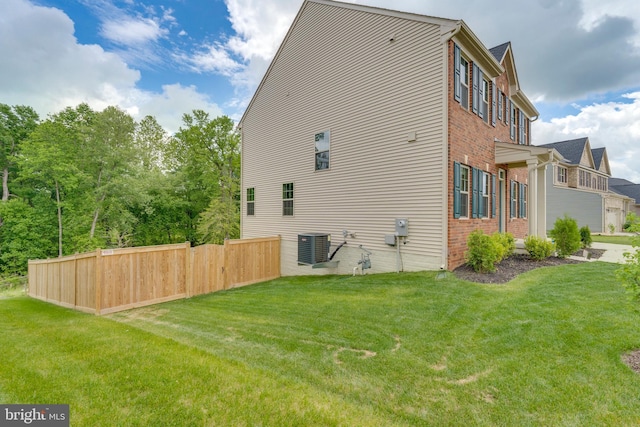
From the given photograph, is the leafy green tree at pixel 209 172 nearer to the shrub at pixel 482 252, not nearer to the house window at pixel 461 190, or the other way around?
the house window at pixel 461 190

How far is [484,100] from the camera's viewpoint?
10312 millimetres

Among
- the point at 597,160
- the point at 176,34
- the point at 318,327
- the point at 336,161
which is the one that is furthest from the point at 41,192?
the point at 597,160

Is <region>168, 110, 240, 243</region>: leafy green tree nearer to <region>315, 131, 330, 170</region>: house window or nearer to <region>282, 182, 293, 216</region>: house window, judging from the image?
<region>282, 182, 293, 216</region>: house window

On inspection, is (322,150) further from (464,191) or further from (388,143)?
(464,191)

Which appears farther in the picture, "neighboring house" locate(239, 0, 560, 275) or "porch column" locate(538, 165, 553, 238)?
"porch column" locate(538, 165, 553, 238)

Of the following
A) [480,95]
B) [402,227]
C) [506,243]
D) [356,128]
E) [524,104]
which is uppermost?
[524,104]

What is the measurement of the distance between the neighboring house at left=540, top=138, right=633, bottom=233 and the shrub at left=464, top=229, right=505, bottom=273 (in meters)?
21.7

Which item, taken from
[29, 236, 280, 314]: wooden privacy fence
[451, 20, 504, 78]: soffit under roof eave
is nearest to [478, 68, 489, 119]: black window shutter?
[451, 20, 504, 78]: soffit under roof eave

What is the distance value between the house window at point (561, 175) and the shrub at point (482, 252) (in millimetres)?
24216

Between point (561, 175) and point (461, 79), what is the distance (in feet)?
79.2

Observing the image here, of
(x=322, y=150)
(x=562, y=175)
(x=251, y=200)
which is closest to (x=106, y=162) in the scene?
(x=251, y=200)

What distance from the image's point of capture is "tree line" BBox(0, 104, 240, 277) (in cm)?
2020

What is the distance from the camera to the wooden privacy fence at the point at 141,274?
21.8ft

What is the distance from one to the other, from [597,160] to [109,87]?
4530 cm
